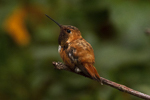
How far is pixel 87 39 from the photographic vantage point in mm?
4309

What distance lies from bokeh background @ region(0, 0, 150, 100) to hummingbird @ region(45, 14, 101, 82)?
70 centimetres

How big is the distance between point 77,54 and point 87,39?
1.45m

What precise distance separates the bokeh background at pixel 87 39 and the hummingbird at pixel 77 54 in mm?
698

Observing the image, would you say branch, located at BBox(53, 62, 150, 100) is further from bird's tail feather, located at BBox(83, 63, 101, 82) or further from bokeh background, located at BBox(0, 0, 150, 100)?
bokeh background, located at BBox(0, 0, 150, 100)

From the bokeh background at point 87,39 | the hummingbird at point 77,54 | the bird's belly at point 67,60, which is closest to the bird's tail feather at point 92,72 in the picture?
the hummingbird at point 77,54

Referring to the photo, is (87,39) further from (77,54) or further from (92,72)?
(92,72)

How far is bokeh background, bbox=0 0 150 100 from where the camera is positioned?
4.03m

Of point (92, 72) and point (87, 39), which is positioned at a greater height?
point (92, 72)

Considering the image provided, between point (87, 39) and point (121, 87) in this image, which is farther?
point (87, 39)

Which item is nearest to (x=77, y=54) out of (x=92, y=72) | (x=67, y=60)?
(x=67, y=60)

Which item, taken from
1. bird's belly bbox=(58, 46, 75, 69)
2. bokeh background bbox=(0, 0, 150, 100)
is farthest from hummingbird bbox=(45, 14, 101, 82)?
bokeh background bbox=(0, 0, 150, 100)

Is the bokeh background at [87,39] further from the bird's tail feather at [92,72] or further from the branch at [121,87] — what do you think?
the branch at [121,87]

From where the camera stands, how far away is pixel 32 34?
5.13m

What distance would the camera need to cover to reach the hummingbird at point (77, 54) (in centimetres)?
273
